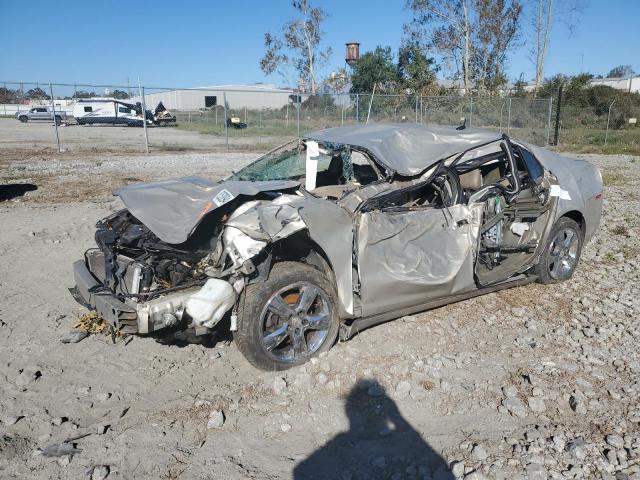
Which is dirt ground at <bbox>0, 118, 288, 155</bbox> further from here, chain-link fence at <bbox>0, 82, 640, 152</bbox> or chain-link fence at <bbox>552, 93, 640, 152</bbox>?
chain-link fence at <bbox>552, 93, 640, 152</bbox>

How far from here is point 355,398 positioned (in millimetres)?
3584

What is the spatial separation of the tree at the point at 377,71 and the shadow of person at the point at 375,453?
38.7m

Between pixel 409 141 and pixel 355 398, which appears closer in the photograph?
pixel 355 398

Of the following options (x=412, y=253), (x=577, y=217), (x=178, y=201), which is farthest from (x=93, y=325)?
(x=577, y=217)

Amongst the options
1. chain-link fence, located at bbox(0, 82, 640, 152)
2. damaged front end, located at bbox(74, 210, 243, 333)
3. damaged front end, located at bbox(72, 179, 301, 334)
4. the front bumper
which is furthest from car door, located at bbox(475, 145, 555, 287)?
chain-link fence, located at bbox(0, 82, 640, 152)

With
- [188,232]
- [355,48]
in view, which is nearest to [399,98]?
[355,48]

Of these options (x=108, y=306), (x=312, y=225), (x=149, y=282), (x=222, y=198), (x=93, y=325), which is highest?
(x=222, y=198)

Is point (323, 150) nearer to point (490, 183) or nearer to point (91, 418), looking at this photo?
point (490, 183)

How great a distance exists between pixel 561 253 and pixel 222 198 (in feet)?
11.8

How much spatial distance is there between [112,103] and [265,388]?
3634cm

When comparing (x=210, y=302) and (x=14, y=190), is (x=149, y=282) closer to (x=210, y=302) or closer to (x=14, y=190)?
(x=210, y=302)

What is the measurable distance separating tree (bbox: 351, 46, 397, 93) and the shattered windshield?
36292mm

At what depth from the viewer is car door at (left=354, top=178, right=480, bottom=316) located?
397 centimetres

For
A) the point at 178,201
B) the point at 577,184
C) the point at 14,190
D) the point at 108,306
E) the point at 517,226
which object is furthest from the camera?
the point at 14,190
